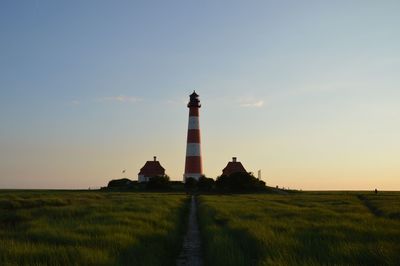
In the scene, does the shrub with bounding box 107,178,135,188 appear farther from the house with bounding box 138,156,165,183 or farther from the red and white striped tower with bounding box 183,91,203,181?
A: the red and white striped tower with bounding box 183,91,203,181

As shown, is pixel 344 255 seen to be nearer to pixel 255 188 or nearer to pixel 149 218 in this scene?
pixel 149 218

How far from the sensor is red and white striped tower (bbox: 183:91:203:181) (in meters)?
72.1

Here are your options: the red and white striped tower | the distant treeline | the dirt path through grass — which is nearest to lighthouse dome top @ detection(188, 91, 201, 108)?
the red and white striped tower

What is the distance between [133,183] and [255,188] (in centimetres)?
2160

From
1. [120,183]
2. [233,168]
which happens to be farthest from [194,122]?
[120,183]

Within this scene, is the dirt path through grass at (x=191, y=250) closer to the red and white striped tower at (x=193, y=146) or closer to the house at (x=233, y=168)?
the red and white striped tower at (x=193, y=146)

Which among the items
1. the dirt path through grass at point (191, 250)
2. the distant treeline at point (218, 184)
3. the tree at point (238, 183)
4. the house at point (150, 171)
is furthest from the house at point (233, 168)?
the dirt path through grass at point (191, 250)

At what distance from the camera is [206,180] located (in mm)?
71188

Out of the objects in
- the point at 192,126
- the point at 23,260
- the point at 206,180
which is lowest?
the point at 23,260

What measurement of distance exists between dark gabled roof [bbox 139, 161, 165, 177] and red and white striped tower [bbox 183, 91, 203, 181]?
44.0 ft

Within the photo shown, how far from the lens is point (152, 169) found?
86625 mm

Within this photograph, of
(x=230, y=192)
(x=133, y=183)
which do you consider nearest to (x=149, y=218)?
(x=230, y=192)

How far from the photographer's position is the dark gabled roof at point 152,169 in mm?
86000

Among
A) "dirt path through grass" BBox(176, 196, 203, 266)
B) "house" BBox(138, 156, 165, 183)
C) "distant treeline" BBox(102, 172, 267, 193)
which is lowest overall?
"dirt path through grass" BBox(176, 196, 203, 266)
